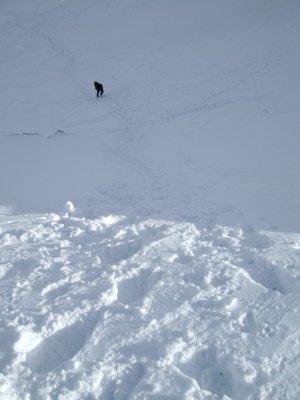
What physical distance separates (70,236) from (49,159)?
396 cm

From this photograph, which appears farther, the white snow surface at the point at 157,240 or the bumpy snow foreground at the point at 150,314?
the white snow surface at the point at 157,240

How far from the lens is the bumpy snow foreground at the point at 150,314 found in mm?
3127

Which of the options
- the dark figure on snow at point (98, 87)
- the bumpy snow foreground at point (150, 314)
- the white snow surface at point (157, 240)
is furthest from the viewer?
the dark figure on snow at point (98, 87)

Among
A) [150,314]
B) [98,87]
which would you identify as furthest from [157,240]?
[98,87]

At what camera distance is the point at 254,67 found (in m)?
14.1

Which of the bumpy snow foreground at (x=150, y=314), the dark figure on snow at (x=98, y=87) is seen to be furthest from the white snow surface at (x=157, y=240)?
the dark figure on snow at (x=98, y=87)

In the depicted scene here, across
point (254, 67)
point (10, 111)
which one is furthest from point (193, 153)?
point (10, 111)

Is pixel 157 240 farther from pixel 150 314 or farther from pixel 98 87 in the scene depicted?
pixel 98 87

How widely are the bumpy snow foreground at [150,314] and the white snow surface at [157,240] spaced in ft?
0.05

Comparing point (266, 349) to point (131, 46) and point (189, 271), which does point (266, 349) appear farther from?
point (131, 46)

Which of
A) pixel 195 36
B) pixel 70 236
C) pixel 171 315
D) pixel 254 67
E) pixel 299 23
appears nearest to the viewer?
pixel 171 315

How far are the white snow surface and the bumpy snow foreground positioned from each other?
0.6 inches

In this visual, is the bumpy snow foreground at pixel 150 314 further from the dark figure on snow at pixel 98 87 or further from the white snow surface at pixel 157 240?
the dark figure on snow at pixel 98 87

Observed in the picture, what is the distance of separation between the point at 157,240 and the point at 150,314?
1.46 meters
